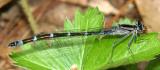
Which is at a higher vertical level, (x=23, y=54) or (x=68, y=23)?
(x=68, y=23)

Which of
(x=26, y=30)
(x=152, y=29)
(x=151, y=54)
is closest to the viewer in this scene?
(x=151, y=54)

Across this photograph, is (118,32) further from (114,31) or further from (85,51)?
(85,51)

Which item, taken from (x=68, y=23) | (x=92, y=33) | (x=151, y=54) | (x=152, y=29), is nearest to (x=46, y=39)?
(x=68, y=23)

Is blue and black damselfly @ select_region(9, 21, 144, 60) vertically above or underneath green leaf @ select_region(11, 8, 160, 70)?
above

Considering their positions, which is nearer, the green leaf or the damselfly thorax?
the green leaf

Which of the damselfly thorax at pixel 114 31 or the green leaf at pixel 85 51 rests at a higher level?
the damselfly thorax at pixel 114 31

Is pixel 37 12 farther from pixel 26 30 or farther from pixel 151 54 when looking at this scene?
pixel 151 54

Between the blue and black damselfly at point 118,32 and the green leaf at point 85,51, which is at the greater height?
the blue and black damselfly at point 118,32

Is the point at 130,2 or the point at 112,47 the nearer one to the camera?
the point at 112,47

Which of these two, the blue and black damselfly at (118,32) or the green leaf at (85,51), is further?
the blue and black damselfly at (118,32)
